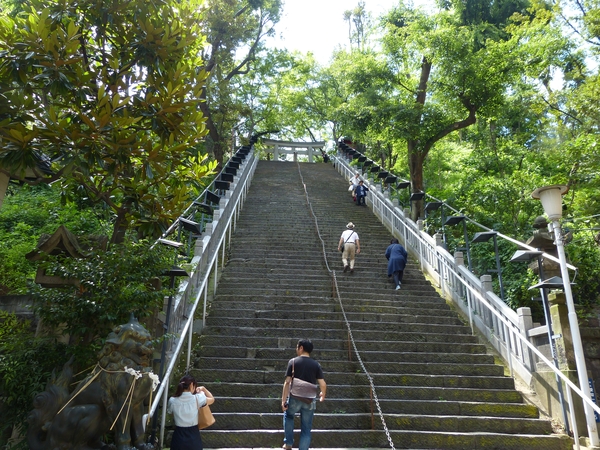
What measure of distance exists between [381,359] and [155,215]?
4.09m

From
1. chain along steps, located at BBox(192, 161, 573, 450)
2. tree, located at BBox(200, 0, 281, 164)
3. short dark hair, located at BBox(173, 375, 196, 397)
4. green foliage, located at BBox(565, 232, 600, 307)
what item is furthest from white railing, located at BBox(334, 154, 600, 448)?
tree, located at BBox(200, 0, 281, 164)

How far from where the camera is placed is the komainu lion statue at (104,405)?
160 inches

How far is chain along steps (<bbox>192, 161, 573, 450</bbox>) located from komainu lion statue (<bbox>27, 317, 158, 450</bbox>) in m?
1.41

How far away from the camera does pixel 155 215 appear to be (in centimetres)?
727

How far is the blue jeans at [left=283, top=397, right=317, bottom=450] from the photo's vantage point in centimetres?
482

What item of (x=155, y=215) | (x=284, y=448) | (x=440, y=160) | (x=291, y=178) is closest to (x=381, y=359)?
(x=284, y=448)

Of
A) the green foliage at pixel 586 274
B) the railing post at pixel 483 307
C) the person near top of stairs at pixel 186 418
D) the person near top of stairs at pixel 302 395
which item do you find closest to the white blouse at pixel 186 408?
the person near top of stairs at pixel 186 418

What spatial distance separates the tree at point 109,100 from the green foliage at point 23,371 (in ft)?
6.65

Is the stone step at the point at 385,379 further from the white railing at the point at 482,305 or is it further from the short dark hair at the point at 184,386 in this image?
the short dark hair at the point at 184,386

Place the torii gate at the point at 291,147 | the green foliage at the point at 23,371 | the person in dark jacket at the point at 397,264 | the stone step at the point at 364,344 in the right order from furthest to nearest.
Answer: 1. the torii gate at the point at 291,147
2. the person in dark jacket at the point at 397,264
3. the stone step at the point at 364,344
4. the green foliage at the point at 23,371

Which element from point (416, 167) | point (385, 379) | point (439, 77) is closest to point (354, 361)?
point (385, 379)

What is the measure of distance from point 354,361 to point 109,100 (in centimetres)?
493

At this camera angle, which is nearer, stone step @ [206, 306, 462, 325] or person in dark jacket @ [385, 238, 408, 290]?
stone step @ [206, 306, 462, 325]

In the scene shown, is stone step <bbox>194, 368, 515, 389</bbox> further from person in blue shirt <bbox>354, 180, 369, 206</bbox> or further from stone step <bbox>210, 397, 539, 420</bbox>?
person in blue shirt <bbox>354, 180, 369, 206</bbox>
